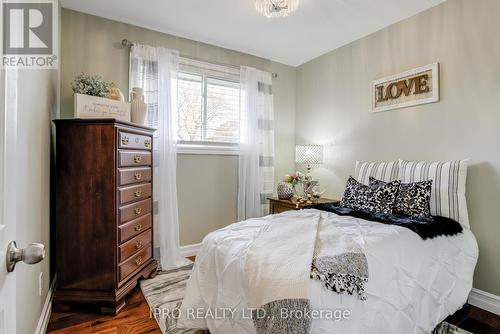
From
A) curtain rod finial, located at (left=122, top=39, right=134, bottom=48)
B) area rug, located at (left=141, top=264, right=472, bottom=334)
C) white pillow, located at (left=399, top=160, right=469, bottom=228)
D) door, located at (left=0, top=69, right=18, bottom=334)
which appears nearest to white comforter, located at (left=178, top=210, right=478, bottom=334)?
area rug, located at (left=141, top=264, right=472, bottom=334)

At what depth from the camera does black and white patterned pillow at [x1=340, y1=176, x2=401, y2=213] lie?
7.41 ft

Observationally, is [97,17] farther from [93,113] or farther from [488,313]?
[488,313]

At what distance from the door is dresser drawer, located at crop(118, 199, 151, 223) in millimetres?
1461

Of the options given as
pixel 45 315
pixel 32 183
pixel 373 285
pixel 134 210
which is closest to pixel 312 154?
pixel 134 210

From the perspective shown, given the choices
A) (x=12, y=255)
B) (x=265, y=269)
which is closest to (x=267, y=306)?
(x=265, y=269)

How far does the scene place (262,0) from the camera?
2.28 metres

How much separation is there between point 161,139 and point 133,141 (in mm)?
656

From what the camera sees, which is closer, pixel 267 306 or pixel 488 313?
pixel 267 306

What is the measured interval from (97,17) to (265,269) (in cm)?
290

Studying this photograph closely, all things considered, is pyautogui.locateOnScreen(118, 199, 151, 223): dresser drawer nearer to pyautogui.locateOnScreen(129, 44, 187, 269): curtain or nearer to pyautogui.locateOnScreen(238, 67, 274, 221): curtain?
pyautogui.locateOnScreen(129, 44, 187, 269): curtain

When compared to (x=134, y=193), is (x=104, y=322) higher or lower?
lower

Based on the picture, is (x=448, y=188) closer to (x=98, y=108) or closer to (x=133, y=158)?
(x=133, y=158)

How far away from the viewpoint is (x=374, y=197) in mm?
2316

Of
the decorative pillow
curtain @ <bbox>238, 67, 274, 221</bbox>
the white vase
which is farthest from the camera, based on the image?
curtain @ <bbox>238, 67, 274, 221</bbox>
